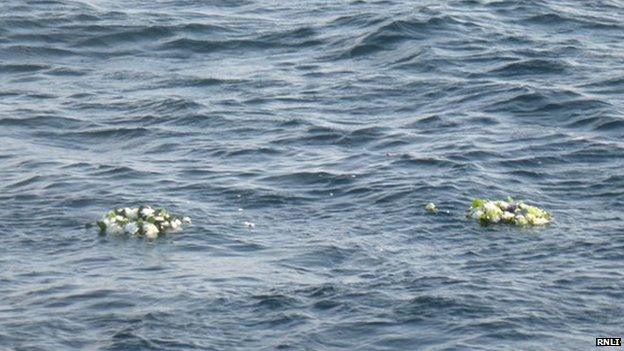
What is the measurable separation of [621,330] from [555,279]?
5.49 feet

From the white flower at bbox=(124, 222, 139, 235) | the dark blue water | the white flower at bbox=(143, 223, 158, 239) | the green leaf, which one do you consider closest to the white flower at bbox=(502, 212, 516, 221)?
the dark blue water

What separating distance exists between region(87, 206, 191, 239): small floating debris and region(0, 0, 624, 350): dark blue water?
0.23 meters

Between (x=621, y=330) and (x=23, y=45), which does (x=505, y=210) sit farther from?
(x=23, y=45)

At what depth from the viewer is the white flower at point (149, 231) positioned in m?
21.0

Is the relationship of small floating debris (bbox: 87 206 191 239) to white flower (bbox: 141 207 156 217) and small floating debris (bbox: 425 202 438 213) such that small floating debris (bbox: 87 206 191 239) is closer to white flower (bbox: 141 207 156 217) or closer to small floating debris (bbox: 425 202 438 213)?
white flower (bbox: 141 207 156 217)

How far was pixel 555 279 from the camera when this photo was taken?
62.9 feet

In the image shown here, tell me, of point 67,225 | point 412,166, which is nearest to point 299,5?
point 412,166

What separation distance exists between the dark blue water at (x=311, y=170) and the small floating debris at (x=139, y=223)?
0.75 ft

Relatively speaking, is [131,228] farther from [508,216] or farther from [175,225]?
[508,216]

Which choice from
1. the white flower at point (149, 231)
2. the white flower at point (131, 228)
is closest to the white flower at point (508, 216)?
the white flower at point (149, 231)

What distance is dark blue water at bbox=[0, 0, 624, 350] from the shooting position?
18.3 m

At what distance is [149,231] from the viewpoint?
20969 mm

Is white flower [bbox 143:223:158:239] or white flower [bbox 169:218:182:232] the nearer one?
white flower [bbox 143:223:158:239]

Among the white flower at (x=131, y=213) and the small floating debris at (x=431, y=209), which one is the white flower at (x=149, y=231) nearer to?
the white flower at (x=131, y=213)
